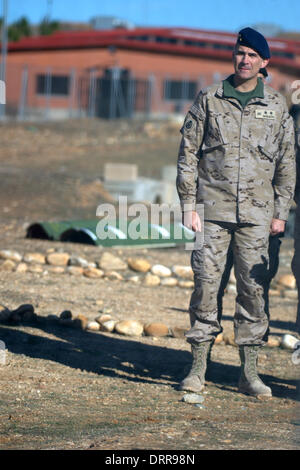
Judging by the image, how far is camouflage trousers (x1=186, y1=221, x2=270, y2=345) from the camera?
476 cm

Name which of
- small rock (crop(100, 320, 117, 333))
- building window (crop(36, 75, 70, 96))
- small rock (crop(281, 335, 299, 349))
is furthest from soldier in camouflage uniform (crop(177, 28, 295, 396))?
building window (crop(36, 75, 70, 96))

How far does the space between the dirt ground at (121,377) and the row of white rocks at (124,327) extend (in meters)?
0.06

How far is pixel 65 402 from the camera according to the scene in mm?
4551

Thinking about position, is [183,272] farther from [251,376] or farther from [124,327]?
[251,376]

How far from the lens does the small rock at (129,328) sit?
6312mm

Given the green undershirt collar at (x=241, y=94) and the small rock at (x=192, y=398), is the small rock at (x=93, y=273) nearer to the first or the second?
the small rock at (x=192, y=398)

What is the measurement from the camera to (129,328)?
6.31 meters

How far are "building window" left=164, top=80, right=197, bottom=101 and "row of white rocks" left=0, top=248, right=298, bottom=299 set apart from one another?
84.3 feet

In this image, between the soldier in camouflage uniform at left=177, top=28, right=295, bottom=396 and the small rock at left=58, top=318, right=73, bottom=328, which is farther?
the small rock at left=58, top=318, right=73, bottom=328

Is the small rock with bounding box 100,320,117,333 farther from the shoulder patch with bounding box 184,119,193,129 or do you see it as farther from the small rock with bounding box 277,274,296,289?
the small rock with bounding box 277,274,296,289

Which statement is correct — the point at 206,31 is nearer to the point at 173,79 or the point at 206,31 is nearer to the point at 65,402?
the point at 173,79

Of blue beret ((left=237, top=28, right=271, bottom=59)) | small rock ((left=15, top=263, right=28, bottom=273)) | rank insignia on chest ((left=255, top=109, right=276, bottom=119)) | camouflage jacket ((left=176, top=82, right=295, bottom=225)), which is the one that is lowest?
small rock ((left=15, top=263, right=28, bottom=273))

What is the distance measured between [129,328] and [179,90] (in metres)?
29.2

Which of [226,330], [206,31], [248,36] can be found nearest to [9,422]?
[248,36]
